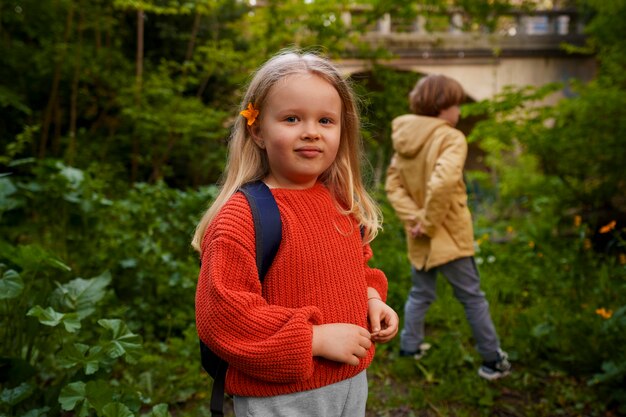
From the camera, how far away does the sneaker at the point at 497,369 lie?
2.96 m

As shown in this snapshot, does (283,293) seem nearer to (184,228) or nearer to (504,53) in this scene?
(184,228)

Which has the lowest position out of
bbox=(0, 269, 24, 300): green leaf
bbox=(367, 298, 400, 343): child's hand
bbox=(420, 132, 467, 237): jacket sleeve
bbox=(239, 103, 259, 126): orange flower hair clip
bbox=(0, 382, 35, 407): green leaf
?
bbox=(0, 382, 35, 407): green leaf

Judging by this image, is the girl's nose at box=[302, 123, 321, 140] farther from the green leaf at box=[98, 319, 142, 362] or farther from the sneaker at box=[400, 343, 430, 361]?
the sneaker at box=[400, 343, 430, 361]

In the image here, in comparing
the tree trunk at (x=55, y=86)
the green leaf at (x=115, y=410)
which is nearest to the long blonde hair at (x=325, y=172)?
the green leaf at (x=115, y=410)

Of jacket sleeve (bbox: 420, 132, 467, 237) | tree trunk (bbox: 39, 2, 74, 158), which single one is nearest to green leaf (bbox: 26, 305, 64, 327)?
jacket sleeve (bbox: 420, 132, 467, 237)

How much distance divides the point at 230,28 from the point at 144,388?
681 centimetres

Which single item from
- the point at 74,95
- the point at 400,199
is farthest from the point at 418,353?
the point at 74,95

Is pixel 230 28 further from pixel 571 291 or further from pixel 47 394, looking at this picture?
pixel 47 394

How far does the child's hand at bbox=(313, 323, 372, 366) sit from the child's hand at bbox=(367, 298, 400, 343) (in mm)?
111

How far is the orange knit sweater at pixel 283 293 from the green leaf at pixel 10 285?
3.32ft

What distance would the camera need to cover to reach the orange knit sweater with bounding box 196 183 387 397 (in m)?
1.18

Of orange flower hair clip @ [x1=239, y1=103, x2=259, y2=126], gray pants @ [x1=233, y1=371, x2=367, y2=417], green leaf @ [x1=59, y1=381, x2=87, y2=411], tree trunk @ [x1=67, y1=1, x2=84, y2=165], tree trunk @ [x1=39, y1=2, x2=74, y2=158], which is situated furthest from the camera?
tree trunk @ [x1=67, y1=1, x2=84, y2=165]

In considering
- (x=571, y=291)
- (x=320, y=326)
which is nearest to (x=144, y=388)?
(x=320, y=326)

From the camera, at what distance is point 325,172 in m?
1.57
